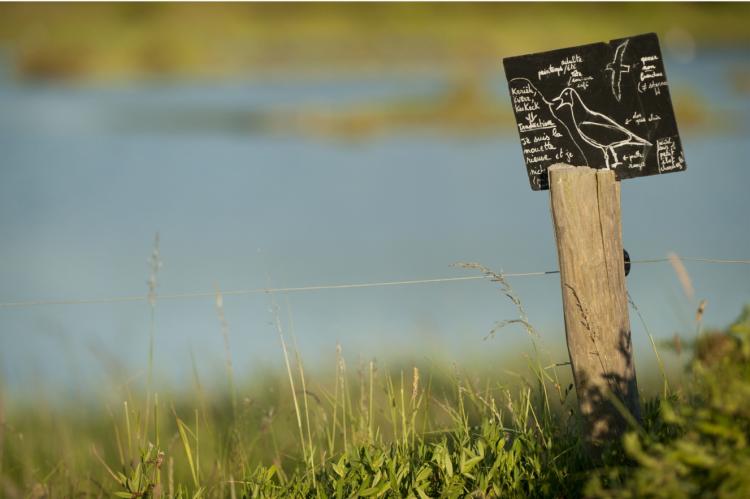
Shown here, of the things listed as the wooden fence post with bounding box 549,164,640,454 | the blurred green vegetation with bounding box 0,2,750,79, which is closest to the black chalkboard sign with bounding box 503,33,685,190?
the wooden fence post with bounding box 549,164,640,454

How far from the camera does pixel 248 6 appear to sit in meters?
24.1

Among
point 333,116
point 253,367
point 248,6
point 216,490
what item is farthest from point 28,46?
point 216,490

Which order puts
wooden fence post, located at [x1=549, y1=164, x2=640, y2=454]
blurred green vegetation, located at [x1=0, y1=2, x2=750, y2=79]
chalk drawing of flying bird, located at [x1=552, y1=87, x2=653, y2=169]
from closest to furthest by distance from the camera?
A: wooden fence post, located at [x1=549, y1=164, x2=640, y2=454]
chalk drawing of flying bird, located at [x1=552, y1=87, x2=653, y2=169]
blurred green vegetation, located at [x1=0, y1=2, x2=750, y2=79]

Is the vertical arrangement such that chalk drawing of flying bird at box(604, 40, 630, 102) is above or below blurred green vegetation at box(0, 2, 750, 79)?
below

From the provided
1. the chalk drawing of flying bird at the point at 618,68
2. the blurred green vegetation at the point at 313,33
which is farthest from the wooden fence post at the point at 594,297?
the blurred green vegetation at the point at 313,33

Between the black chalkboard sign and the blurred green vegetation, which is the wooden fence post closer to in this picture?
the black chalkboard sign

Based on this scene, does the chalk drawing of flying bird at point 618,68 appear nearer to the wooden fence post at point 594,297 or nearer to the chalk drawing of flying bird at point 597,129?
the chalk drawing of flying bird at point 597,129

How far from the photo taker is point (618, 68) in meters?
2.98

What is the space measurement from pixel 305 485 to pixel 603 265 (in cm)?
111

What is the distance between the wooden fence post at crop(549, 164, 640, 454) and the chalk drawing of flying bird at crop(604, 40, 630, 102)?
1.36ft

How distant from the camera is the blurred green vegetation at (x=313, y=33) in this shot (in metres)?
22.3

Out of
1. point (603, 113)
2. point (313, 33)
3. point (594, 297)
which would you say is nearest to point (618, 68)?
point (603, 113)

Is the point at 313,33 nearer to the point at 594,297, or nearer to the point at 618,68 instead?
the point at 618,68

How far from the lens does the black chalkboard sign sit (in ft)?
9.66
